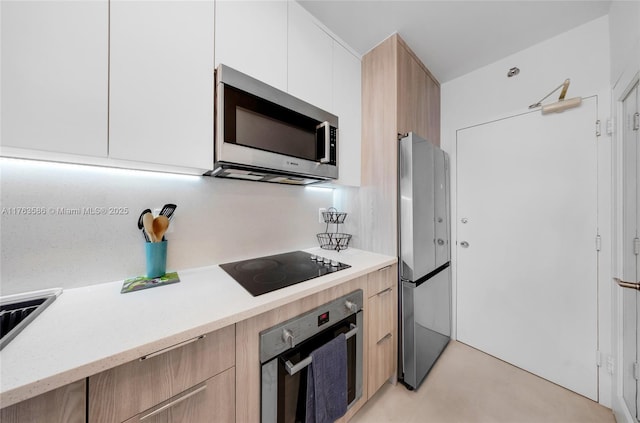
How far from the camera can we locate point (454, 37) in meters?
1.60

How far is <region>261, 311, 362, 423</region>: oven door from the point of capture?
0.82 meters

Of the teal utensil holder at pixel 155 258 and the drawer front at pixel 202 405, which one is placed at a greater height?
the teal utensil holder at pixel 155 258

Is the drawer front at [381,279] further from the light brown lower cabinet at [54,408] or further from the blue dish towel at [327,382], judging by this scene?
the light brown lower cabinet at [54,408]

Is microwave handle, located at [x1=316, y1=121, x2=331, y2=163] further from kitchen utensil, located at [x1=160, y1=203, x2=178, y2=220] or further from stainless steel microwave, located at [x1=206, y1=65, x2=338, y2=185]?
kitchen utensil, located at [x1=160, y1=203, x2=178, y2=220]

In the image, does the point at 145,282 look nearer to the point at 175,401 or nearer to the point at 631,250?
the point at 175,401

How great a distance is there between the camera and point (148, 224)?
1006mm

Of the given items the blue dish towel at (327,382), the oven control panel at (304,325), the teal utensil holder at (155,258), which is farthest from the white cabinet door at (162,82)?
the blue dish towel at (327,382)

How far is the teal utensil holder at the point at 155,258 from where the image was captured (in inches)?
39.8

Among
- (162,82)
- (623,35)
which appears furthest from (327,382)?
(623,35)

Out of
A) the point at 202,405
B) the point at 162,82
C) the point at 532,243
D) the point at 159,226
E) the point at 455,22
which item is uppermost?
the point at 455,22

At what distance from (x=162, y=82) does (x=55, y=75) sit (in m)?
0.28

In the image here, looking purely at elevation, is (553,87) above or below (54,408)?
above

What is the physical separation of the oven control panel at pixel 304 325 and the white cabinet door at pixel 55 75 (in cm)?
91

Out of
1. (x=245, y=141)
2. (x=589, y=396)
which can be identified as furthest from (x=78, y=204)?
(x=589, y=396)
